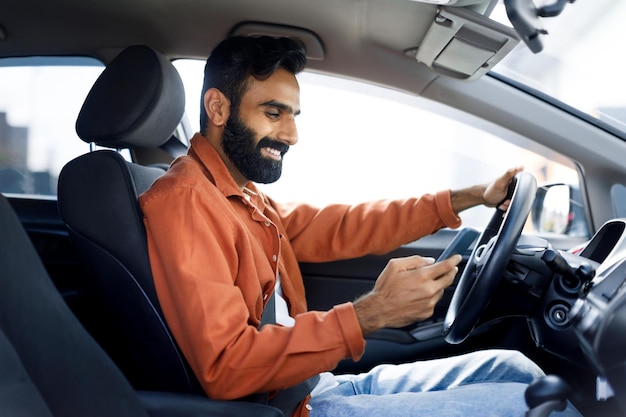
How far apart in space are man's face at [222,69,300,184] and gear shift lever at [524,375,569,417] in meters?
0.83

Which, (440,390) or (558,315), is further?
(440,390)

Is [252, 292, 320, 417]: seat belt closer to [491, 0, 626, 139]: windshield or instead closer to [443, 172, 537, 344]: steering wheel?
[443, 172, 537, 344]: steering wheel

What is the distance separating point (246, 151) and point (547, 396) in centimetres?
91

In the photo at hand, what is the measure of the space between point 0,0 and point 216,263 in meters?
1.18

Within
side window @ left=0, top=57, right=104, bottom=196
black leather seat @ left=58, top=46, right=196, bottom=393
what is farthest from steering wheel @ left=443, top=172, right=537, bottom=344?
side window @ left=0, top=57, right=104, bottom=196

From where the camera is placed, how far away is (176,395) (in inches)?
53.3

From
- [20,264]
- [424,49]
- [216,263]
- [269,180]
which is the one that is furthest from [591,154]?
[20,264]

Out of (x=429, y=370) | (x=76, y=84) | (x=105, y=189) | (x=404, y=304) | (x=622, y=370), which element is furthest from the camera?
(x=76, y=84)

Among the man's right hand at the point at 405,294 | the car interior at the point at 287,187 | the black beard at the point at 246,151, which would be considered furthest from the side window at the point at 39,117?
the man's right hand at the point at 405,294

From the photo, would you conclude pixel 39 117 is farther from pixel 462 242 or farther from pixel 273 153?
pixel 462 242

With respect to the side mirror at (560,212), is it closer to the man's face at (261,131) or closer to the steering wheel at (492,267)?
the steering wheel at (492,267)

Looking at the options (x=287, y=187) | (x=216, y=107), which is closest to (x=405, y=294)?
(x=216, y=107)

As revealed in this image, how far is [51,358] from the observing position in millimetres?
1162

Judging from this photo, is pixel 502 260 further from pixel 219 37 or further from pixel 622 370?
pixel 219 37
